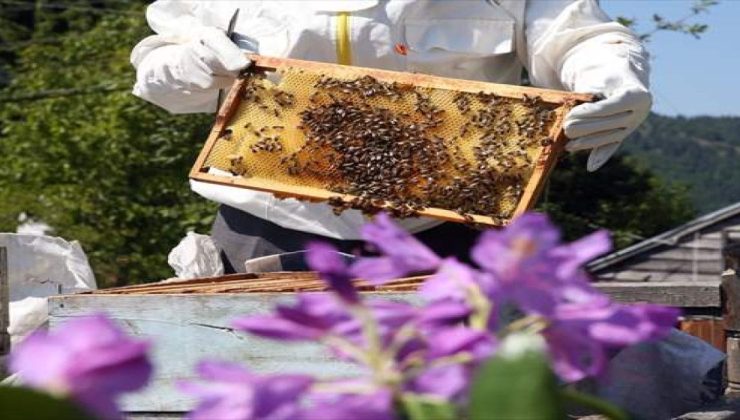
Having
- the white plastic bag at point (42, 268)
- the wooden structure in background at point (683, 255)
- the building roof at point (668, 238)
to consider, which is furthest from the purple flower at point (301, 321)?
the wooden structure in background at point (683, 255)

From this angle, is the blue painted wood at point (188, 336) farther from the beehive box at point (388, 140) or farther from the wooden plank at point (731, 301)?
the wooden plank at point (731, 301)

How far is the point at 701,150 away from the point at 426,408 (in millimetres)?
36477

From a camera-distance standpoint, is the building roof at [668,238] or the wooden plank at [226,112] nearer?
the wooden plank at [226,112]

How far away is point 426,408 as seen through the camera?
62 centimetres

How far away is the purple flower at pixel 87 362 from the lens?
1.71ft

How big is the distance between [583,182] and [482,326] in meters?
14.7

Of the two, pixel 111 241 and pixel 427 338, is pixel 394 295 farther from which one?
pixel 111 241

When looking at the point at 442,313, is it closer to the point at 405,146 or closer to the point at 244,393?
the point at 244,393

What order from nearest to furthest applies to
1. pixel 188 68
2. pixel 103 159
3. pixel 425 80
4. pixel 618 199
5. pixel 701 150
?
1. pixel 425 80
2. pixel 188 68
3. pixel 103 159
4. pixel 618 199
5. pixel 701 150

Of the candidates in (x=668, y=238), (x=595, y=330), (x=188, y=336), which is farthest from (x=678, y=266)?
(x=595, y=330)

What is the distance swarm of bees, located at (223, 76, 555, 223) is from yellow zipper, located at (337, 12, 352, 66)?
4.4 inches

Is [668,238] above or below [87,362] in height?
below

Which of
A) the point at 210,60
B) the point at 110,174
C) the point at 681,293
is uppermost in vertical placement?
the point at 210,60

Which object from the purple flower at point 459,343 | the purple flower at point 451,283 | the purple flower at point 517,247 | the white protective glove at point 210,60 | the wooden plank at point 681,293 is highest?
the purple flower at point 517,247
